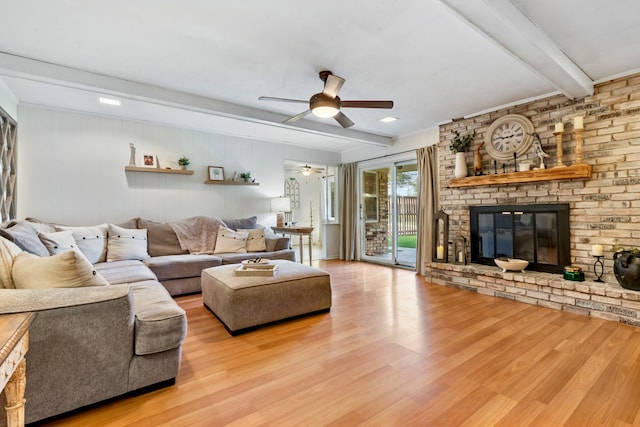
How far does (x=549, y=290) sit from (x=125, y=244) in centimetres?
500

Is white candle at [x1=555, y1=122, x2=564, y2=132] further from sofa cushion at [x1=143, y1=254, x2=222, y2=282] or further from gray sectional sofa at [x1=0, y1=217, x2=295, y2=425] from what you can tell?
sofa cushion at [x1=143, y1=254, x2=222, y2=282]

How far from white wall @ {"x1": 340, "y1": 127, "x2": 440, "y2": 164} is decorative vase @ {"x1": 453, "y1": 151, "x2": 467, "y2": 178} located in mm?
650

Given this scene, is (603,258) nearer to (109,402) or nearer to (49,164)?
(109,402)

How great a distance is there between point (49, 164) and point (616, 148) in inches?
262

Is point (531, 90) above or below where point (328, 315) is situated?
above

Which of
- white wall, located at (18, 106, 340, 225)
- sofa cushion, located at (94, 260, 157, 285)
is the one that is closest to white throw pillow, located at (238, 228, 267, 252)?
white wall, located at (18, 106, 340, 225)

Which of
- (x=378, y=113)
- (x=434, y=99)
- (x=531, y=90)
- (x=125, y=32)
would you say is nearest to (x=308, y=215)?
(x=378, y=113)

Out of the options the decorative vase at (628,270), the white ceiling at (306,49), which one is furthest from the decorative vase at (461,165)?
the decorative vase at (628,270)

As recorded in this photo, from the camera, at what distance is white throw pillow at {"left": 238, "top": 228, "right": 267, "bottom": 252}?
15.0 feet

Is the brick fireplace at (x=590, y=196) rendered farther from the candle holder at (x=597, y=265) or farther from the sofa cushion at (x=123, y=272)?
the sofa cushion at (x=123, y=272)

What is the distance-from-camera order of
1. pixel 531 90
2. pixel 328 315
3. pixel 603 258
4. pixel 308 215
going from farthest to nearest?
pixel 308 215
pixel 531 90
pixel 603 258
pixel 328 315

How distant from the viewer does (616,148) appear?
10.2ft

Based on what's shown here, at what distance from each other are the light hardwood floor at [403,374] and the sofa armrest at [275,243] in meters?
1.72

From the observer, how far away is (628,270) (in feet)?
9.21
